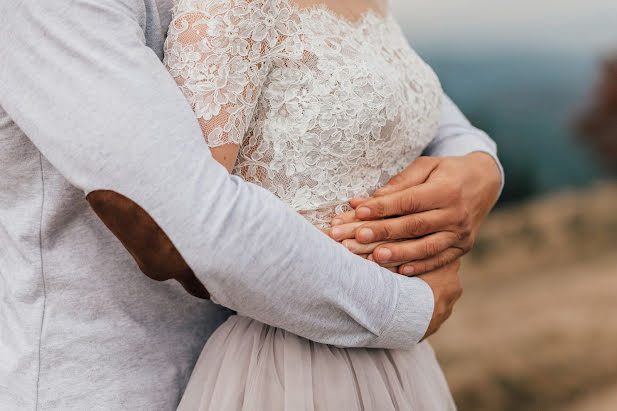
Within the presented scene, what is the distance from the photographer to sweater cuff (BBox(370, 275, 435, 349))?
2.53ft

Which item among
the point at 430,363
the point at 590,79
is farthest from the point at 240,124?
the point at 590,79

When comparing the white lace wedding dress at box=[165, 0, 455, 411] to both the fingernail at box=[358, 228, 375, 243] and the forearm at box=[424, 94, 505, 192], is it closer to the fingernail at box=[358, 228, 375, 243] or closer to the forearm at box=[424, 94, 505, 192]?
the fingernail at box=[358, 228, 375, 243]

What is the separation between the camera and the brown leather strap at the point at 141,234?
23.8 inches

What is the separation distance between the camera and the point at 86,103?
1.92ft

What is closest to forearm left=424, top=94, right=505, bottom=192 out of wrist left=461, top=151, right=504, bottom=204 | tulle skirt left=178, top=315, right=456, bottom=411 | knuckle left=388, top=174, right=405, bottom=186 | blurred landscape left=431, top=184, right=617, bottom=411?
wrist left=461, top=151, right=504, bottom=204

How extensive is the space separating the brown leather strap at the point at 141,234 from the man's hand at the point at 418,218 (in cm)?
25

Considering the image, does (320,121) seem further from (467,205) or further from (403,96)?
(467,205)

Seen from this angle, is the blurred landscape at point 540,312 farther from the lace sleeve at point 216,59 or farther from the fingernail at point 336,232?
the lace sleeve at point 216,59

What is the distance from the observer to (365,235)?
80 cm

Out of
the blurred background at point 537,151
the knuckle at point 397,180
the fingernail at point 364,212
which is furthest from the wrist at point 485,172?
the blurred background at point 537,151

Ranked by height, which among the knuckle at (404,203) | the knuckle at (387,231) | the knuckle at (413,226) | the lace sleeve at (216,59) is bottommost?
the knuckle at (387,231)

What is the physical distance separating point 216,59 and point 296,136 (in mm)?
158

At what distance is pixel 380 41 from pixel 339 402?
56 cm

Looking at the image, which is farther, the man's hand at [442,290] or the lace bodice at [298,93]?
the man's hand at [442,290]
